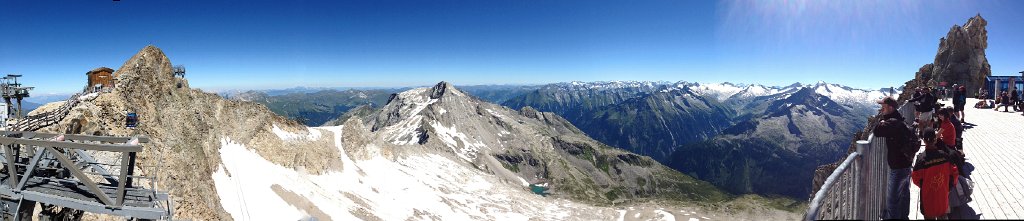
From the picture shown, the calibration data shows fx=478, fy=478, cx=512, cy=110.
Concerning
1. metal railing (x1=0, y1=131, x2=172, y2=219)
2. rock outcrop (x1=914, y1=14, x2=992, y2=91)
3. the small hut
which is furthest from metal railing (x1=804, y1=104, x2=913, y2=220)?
rock outcrop (x1=914, y1=14, x2=992, y2=91)

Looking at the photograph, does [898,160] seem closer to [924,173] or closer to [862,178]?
[924,173]

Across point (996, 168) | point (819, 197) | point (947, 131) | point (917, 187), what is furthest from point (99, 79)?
point (996, 168)

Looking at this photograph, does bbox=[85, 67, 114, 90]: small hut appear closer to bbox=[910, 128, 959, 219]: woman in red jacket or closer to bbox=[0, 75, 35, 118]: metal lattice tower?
bbox=[0, 75, 35, 118]: metal lattice tower

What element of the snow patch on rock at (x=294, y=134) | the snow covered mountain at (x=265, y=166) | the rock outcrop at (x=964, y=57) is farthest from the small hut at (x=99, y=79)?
the rock outcrop at (x=964, y=57)

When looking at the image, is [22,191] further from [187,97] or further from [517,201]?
[517,201]

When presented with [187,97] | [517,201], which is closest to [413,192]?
[517,201]
